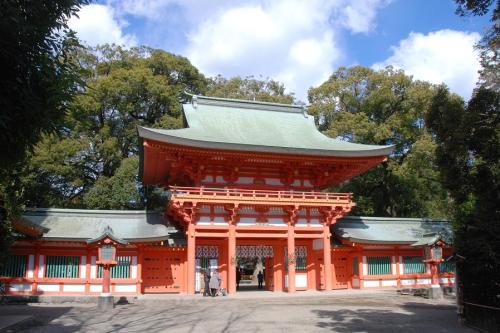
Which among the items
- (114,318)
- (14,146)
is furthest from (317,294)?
(14,146)

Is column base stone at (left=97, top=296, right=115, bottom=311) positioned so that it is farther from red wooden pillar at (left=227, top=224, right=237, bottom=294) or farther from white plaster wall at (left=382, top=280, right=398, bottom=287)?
white plaster wall at (left=382, top=280, right=398, bottom=287)

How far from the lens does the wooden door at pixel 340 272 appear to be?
2233 cm

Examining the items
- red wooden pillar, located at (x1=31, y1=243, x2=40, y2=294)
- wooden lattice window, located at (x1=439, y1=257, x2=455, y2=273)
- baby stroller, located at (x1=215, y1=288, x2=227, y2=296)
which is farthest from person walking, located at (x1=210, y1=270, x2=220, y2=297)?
wooden lattice window, located at (x1=439, y1=257, x2=455, y2=273)

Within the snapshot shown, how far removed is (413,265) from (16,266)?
1899cm

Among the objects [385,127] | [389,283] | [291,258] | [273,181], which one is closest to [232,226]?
[291,258]

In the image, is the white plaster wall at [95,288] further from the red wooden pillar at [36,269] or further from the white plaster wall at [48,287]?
the red wooden pillar at [36,269]

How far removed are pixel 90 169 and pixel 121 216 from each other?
11864 millimetres

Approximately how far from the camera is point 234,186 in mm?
20812

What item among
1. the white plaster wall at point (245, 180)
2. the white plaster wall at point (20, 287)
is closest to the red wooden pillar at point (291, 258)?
the white plaster wall at point (245, 180)

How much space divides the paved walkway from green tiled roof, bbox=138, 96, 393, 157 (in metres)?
6.30

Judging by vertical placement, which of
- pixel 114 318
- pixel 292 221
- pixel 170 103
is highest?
pixel 170 103

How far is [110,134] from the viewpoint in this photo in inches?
1310

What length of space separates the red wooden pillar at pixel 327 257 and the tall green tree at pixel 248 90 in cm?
2065

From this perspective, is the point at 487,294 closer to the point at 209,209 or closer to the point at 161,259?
the point at 209,209
